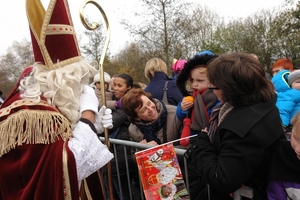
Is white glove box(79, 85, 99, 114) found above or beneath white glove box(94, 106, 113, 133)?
above

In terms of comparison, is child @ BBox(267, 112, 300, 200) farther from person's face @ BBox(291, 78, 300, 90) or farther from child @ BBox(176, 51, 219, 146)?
person's face @ BBox(291, 78, 300, 90)

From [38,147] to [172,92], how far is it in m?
2.14

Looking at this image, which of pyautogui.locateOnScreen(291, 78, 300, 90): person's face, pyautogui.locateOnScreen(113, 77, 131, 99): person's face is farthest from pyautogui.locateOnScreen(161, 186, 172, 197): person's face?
pyautogui.locateOnScreen(291, 78, 300, 90): person's face

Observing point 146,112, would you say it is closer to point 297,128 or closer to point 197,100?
point 197,100

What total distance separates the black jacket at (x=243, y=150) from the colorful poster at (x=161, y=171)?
0.87 ft

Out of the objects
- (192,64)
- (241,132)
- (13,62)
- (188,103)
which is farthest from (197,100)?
(13,62)

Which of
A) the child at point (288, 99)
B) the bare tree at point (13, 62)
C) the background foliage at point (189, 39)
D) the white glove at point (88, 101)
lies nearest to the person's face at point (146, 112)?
the white glove at point (88, 101)

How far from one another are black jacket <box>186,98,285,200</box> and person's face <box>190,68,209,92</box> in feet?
2.23

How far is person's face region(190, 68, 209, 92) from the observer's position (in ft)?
6.79

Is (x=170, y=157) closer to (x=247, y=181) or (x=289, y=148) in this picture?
(x=247, y=181)

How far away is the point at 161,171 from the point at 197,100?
0.64m

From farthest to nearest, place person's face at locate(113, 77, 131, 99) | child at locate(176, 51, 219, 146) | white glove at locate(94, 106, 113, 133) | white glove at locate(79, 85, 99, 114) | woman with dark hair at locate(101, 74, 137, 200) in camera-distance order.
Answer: person's face at locate(113, 77, 131, 99) < woman with dark hair at locate(101, 74, 137, 200) < child at locate(176, 51, 219, 146) < white glove at locate(94, 106, 113, 133) < white glove at locate(79, 85, 99, 114)

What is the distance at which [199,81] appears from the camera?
6.91 feet

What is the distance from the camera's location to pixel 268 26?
A: 58.2 feet
